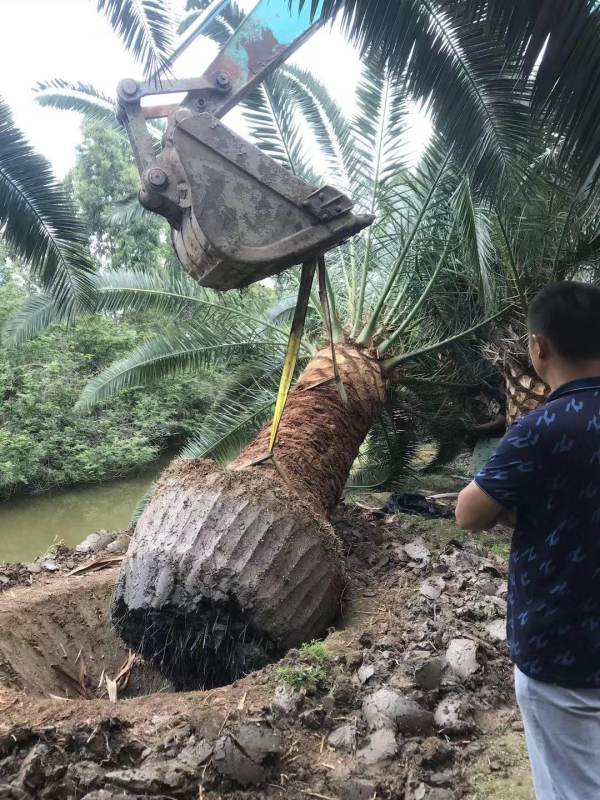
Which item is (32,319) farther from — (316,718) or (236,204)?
(316,718)

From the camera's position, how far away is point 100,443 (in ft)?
A: 42.8

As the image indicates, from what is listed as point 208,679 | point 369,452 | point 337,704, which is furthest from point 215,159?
point 369,452

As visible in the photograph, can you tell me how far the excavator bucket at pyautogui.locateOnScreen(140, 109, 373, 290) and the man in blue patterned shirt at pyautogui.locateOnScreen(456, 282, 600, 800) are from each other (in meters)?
1.42

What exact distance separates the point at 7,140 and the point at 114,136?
39.7 ft

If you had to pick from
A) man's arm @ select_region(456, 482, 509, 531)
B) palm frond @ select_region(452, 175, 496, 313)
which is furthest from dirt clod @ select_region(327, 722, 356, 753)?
palm frond @ select_region(452, 175, 496, 313)

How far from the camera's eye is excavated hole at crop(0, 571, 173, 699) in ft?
11.9

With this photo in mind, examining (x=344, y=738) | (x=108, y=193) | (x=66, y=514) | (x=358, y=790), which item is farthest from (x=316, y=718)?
(x=108, y=193)

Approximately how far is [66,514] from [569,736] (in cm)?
957

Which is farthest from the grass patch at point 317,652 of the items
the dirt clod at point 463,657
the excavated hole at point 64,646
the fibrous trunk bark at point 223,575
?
the excavated hole at point 64,646

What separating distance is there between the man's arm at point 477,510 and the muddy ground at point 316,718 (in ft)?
3.47

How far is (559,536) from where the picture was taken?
60.3 inches

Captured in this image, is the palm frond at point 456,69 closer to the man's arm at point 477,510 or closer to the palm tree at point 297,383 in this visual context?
the palm tree at point 297,383

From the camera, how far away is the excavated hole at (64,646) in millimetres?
3631

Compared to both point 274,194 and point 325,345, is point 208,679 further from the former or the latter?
point 325,345
